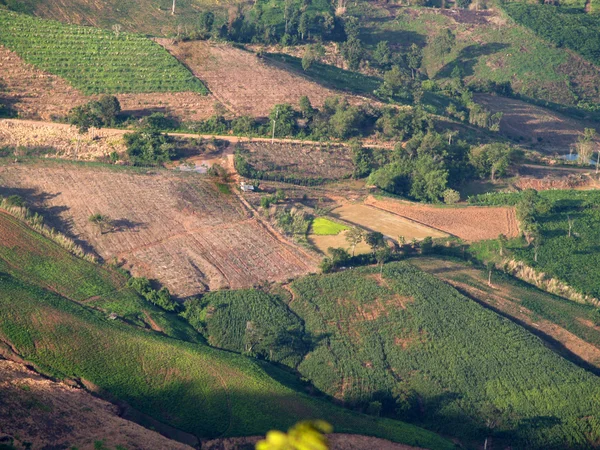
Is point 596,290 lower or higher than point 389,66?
lower

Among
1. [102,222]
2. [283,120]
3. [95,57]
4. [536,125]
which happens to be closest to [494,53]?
[536,125]

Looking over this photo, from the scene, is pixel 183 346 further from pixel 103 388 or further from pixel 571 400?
pixel 571 400

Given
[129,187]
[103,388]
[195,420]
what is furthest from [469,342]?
[129,187]

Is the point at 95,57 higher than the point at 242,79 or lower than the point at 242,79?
higher

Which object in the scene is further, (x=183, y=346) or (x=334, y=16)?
(x=334, y=16)

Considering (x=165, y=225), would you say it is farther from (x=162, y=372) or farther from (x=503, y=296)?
(x=503, y=296)

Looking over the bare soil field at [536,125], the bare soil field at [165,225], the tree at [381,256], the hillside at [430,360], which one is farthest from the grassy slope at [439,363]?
the bare soil field at [536,125]
